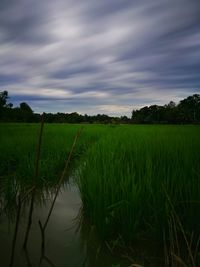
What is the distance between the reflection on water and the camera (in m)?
1.81

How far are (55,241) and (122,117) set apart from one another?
49.0 m

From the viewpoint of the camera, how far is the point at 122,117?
5075 cm

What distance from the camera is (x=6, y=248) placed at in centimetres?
194

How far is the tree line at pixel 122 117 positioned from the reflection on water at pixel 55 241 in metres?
25.7

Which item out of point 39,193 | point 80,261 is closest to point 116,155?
point 39,193

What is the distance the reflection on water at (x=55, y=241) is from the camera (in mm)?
1811

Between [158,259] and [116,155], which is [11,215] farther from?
[116,155]

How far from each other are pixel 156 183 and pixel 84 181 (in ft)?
2.66

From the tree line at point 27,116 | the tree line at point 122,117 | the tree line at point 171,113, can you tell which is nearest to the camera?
the tree line at point 27,116

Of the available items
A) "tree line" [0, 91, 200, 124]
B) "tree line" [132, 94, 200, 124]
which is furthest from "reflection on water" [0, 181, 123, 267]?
"tree line" [132, 94, 200, 124]

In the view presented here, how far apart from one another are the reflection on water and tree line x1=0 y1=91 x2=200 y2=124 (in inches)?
1011

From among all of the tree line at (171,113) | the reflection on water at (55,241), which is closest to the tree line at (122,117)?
the tree line at (171,113)

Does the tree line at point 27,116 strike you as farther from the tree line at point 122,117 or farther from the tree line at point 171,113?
the tree line at point 171,113

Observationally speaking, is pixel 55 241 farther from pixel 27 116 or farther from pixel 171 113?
pixel 171 113
